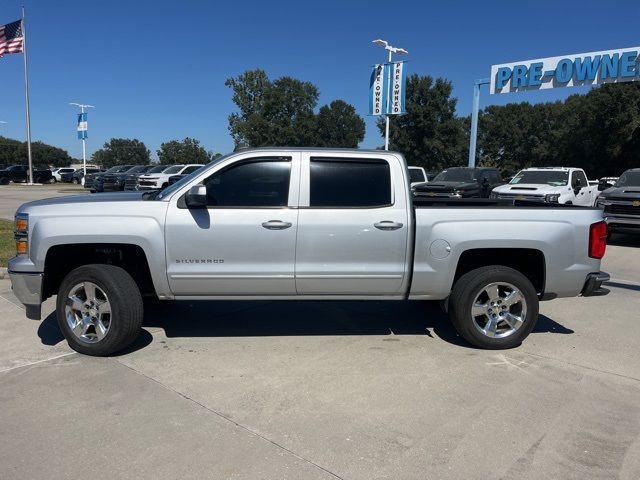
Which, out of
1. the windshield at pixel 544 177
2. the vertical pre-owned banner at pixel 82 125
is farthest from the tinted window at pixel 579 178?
the vertical pre-owned banner at pixel 82 125

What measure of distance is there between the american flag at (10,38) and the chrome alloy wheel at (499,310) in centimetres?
3531

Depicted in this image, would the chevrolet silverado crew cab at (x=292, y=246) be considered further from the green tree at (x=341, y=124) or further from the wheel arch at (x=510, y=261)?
the green tree at (x=341, y=124)

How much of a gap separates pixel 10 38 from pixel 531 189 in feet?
107

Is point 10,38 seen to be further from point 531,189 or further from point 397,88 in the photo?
point 531,189

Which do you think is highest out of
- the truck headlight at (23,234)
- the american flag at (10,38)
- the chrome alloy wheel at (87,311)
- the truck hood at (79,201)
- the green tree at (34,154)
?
the american flag at (10,38)

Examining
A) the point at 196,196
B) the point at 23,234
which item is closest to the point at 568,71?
the point at 196,196

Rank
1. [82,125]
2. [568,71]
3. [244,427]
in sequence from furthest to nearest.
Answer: [82,125] < [568,71] < [244,427]

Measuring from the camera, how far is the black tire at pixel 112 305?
464 cm

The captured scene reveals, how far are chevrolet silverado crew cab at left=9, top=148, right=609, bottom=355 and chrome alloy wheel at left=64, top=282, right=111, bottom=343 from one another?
0.4 inches

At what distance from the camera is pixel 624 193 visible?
12.3m

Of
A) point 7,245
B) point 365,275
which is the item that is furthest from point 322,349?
point 7,245

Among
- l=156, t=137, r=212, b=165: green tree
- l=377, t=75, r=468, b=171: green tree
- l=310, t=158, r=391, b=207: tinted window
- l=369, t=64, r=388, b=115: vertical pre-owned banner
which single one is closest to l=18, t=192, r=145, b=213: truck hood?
l=310, t=158, r=391, b=207: tinted window

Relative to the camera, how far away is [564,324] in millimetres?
6066

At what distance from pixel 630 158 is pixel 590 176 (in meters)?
4.61
